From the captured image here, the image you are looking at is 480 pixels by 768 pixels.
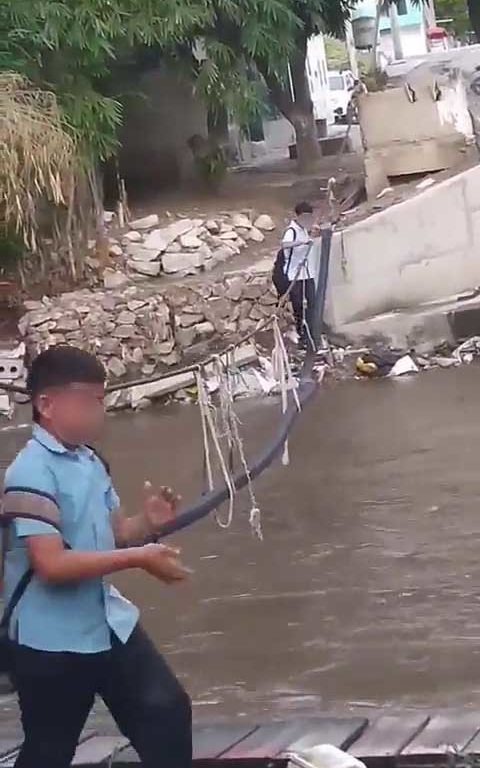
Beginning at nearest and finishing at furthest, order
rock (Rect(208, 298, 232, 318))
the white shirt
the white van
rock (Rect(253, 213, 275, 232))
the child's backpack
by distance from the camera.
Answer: the white shirt
the child's backpack
rock (Rect(208, 298, 232, 318))
rock (Rect(253, 213, 275, 232))
the white van

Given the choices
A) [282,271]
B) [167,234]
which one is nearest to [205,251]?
[167,234]

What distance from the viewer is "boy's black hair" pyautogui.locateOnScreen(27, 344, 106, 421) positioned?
119 inches

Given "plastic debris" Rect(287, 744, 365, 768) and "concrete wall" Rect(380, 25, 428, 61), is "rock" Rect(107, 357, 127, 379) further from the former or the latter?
"concrete wall" Rect(380, 25, 428, 61)

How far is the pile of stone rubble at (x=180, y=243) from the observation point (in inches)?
578

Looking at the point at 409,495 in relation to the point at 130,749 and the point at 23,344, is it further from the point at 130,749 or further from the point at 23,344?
the point at 23,344

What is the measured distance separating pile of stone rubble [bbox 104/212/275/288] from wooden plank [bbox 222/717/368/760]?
35.5 feet

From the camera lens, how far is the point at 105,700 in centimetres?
316

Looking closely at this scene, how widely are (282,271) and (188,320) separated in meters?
1.37

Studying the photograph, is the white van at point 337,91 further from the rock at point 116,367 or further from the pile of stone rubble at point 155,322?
the rock at point 116,367

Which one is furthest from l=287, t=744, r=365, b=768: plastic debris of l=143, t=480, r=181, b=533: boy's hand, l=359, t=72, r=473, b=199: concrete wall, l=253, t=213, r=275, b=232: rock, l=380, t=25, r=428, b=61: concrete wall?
l=380, t=25, r=428, b=61: concrete wall

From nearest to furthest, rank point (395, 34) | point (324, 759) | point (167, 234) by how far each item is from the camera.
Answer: point (324, 759)
point (167, 234)
point (395, 34)

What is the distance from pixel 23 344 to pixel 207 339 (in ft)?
6.09

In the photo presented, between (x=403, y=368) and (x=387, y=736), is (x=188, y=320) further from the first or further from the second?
(x=387, y=736)

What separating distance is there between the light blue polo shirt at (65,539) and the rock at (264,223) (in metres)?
12.9
